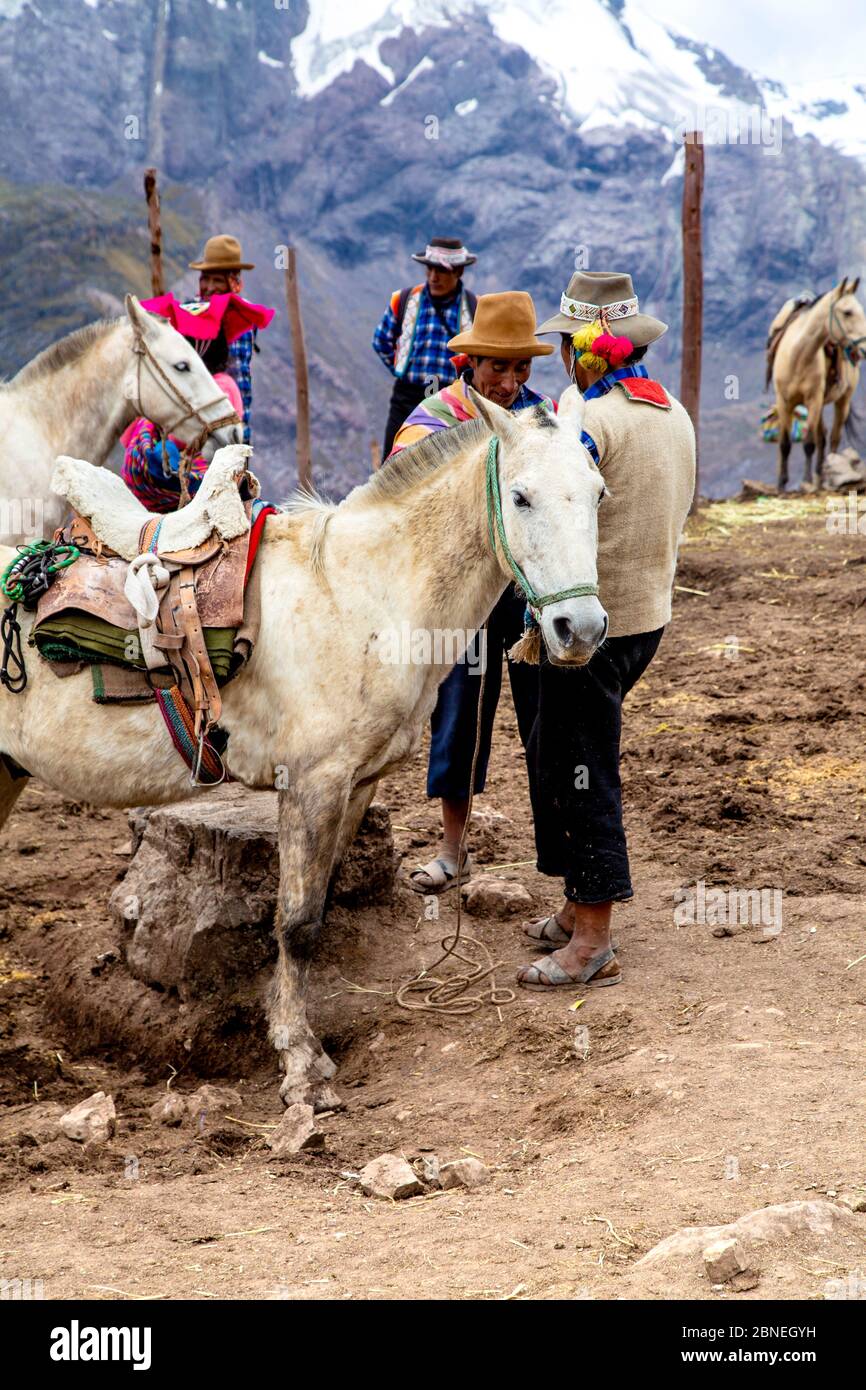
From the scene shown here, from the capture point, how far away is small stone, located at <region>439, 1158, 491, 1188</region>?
3.16 m

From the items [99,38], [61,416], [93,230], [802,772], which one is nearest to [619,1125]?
[802,772]

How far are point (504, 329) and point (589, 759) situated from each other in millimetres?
1461

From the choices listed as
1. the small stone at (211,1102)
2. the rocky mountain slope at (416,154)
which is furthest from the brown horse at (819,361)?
the rocky mountain slope at (416,154)

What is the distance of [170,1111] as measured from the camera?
3.83 meters

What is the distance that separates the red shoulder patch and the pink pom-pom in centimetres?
7

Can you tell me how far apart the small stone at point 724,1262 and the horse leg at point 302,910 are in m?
1.70

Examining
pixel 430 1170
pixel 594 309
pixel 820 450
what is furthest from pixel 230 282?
pixel 820 450

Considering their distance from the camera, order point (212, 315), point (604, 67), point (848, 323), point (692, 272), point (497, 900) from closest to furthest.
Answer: point (497, 900) → point (212, 315) → point (692, 272) → point (848, 323) → point (604, 67)

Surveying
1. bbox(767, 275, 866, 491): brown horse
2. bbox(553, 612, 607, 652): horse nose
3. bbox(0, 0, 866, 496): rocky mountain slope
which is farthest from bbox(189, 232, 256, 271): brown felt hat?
bbox(0, 0, 866, 496): rocky mountain slope

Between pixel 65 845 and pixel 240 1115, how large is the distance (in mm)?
2686

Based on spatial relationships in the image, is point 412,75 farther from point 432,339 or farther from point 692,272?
point 432,339

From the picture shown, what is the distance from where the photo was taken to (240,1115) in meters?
3.84

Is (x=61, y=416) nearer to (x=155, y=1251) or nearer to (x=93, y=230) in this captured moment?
(x=155, y=1251)

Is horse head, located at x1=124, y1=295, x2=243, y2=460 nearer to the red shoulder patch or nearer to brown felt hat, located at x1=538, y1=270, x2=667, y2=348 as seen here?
brown felt hat, located at x1=538, y1=270, x2=667, y2=348
